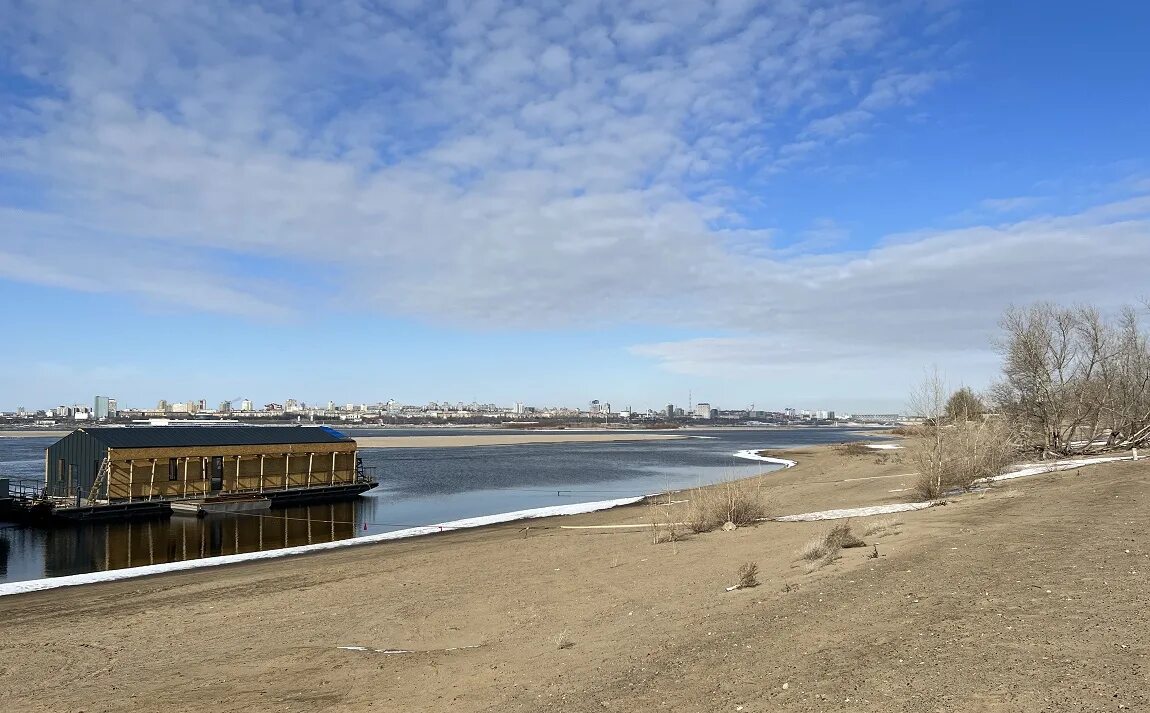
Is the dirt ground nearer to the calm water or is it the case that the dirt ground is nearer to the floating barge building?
the calm water

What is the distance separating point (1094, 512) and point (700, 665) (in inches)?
505

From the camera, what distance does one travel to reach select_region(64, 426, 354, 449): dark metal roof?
3859 cm

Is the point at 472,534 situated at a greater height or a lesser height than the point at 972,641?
lesser

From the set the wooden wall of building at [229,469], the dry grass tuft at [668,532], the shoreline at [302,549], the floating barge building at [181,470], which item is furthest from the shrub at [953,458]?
the wooden wall of building at [229,469]

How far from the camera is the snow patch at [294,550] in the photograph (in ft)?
70.5

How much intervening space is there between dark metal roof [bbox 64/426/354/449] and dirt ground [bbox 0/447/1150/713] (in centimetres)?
2094

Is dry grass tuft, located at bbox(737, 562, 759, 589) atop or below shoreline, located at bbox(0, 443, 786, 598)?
atop

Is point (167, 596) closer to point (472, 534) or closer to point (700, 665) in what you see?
point (472, 534)

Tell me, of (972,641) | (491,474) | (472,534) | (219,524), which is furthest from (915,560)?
(491,474)

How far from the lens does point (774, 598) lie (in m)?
11.1

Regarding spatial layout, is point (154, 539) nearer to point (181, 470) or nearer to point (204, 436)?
point (181, 470)

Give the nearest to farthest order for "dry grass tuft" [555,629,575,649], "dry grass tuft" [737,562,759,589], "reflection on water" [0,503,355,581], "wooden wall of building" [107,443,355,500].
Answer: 1. "dry grass tuft" [555,629,575,649]
2. "dry grass tuft" [737,562,759,589]
3. "reflection on water" [0,503,355,581]
4. "wooden wall of building" [107,443,355,500]

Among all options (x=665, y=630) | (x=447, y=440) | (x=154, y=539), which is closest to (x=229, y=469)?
(x=154, y=539)

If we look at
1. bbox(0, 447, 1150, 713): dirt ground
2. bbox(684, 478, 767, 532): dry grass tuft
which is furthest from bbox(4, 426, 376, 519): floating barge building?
bbox(684, 478, 767, 532): dry grass tuft
